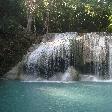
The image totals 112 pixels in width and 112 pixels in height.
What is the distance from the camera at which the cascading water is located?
21.5m

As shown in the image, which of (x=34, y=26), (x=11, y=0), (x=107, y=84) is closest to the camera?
(x=107, y=84)

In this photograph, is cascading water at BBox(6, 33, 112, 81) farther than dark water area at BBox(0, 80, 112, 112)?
Yes

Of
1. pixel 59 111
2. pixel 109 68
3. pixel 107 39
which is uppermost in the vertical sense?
pixel 107 39

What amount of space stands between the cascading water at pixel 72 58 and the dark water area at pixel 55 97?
6.60 feet

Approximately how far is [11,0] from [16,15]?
148 centimetres

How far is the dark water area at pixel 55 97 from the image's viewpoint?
42.2ft

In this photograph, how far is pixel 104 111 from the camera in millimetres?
12352

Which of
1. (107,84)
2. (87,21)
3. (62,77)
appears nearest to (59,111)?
(107,84)

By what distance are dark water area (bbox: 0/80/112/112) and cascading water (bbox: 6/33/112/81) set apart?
6.60ft

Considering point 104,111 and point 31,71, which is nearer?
point 104,111

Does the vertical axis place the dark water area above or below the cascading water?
below

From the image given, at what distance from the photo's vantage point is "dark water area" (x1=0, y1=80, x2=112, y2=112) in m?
12.9

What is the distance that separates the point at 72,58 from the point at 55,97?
7.17 metres

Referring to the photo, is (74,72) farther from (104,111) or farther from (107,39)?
(104,111)
